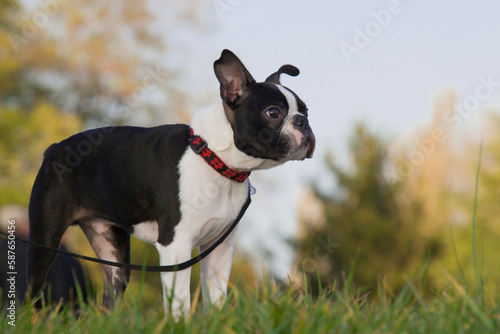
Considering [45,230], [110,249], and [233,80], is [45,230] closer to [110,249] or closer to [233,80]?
[110,249]

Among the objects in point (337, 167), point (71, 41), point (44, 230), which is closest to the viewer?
point (44, 230)

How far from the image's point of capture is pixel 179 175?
3.83 metres

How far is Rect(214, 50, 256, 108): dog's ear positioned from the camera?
3.91m

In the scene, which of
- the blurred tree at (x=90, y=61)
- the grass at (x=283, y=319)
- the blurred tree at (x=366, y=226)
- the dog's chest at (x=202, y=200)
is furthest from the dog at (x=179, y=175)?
the blurred tree at (x=90, y=61)

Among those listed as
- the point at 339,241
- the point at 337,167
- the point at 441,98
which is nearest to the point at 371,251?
the point at 339,241

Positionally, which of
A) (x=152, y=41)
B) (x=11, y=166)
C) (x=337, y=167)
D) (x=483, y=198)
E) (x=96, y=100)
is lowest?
(x=483, y=198)

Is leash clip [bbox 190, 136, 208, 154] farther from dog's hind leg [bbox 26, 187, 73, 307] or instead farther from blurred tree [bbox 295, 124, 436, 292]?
blurred tree [bbox 295, 124, 436, 292]

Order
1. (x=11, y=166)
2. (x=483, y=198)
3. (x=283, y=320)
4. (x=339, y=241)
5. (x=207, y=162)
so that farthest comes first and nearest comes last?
1. (x=483, y=198)
2. (x=11, y=166)
3. (x=339, y=241)
4. (x=207, y=162)
5. (x=283, y=320)

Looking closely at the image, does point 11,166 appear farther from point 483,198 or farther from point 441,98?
point 483,198

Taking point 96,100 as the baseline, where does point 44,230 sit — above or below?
below

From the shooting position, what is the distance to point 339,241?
17984 millimetres

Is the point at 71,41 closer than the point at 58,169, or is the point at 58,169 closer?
the point at 58,169

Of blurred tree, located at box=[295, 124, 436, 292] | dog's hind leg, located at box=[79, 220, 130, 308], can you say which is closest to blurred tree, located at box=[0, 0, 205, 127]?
blurred tree, located at box=[295, 124, 436, 292]

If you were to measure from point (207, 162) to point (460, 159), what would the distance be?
1184 inches
